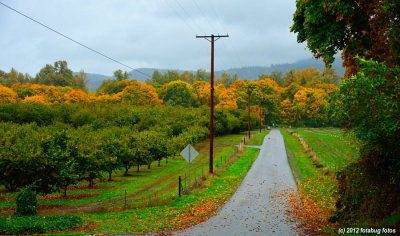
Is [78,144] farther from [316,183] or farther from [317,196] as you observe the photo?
[316,183]

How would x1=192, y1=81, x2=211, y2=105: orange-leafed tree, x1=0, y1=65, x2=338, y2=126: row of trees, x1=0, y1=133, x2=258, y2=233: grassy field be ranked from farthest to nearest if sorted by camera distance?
x1=192, y1=81, x2=211, y2=105: orange-leafed tree < x1=0, y1=65, x2=338, y2=126: row of trees < x1=0, y1=133, x2=258, y2=233: grassy field

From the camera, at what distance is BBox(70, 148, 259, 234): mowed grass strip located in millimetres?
12930

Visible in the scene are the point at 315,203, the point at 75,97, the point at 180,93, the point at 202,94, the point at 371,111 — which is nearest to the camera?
the point at 371,111

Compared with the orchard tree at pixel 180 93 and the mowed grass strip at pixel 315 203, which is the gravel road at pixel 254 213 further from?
the orchard tree at pixel 180 93

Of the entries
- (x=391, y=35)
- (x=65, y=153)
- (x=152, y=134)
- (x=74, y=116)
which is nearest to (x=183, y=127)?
(x=74, y=116)

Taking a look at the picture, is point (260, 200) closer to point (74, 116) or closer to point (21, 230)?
point (21, 230)

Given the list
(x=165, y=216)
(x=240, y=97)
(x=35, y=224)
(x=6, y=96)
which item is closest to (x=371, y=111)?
(x=165, y=216)

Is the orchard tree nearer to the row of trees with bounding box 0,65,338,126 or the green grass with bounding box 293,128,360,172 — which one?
the row of trees with bounding box 0,65,338,126

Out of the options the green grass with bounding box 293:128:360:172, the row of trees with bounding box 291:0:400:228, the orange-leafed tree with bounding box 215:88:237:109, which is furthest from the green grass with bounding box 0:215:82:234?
the orange-leafed tree with bounding box 215:88:237:109

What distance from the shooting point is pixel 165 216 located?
1523 centimetres

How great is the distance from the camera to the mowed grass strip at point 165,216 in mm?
12930

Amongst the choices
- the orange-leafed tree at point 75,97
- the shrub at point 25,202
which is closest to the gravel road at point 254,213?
the shrub at point 25,202

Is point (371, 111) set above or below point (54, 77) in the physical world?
below

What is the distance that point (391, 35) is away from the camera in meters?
11.0
